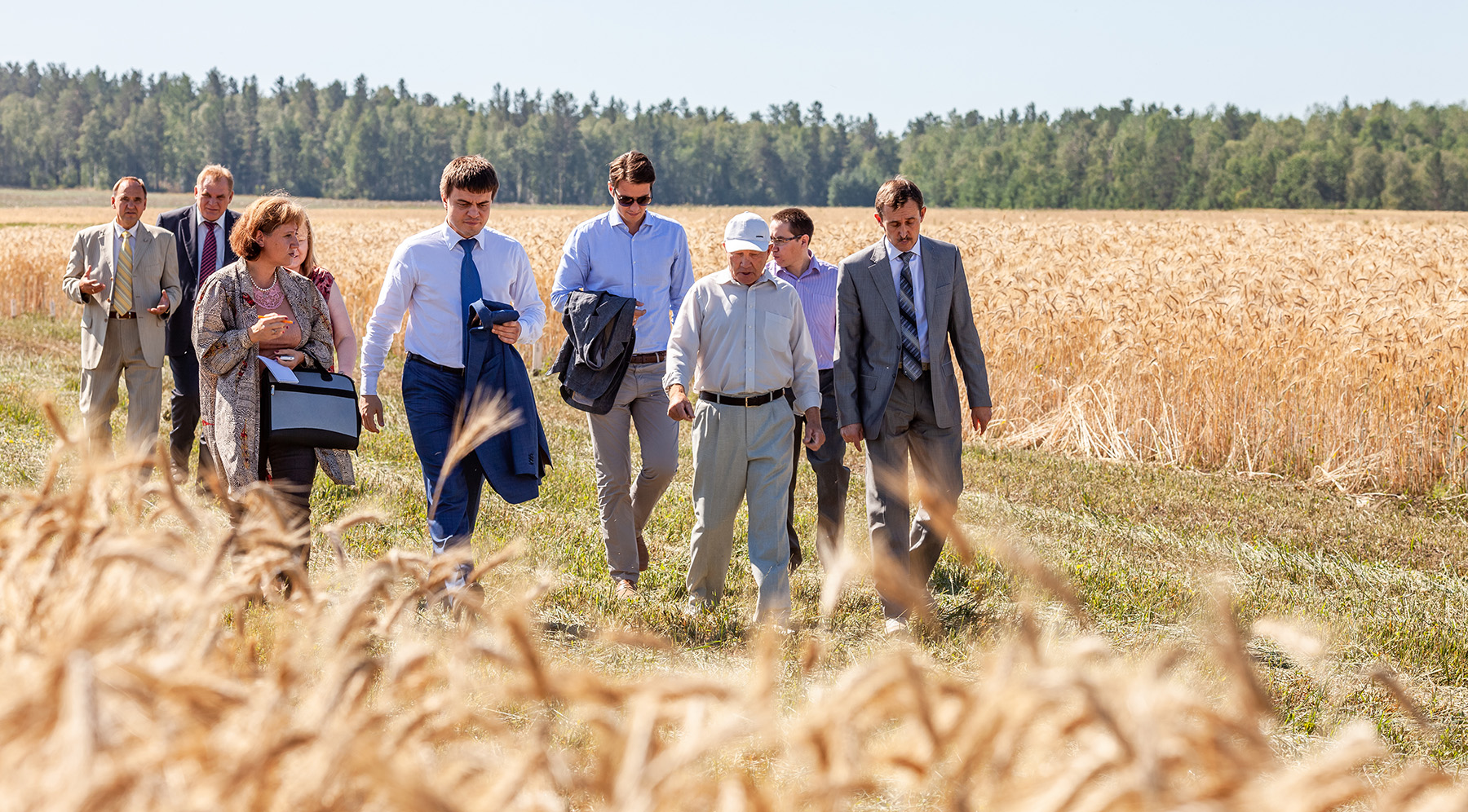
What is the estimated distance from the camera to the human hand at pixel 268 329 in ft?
17.3

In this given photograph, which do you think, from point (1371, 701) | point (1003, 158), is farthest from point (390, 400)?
point (1003, 158)

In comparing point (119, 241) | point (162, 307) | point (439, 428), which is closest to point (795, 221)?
point (439, 428)

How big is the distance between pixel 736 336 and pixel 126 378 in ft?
15.8

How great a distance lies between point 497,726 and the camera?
1.30 meters

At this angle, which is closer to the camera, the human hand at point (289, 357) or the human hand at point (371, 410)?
the human hand at point (289, 357)

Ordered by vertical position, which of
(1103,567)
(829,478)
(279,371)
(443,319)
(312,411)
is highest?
(443,319)

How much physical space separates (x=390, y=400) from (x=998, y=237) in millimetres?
13896

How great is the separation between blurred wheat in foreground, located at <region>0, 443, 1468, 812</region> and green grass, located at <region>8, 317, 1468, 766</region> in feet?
6.96

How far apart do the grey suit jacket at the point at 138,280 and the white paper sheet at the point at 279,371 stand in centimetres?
295

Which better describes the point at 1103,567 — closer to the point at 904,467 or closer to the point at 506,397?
the point at 904,467

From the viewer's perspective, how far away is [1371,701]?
487cm

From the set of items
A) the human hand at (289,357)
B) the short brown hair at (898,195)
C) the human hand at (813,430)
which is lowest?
the human hand at (813,430)

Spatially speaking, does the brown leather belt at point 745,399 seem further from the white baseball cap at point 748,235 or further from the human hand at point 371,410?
the human hand at point 371,410

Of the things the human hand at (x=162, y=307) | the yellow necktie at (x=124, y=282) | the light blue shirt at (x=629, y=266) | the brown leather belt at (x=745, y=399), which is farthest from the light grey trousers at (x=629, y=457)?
the yellow necktie at (x=124, y=282)
